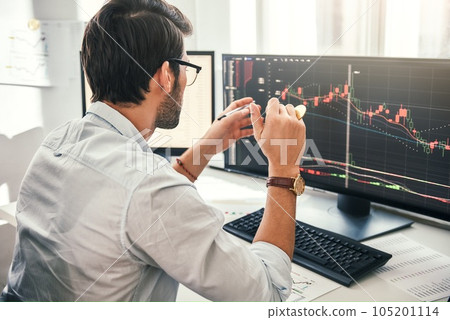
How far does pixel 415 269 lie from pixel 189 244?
24.1 inches

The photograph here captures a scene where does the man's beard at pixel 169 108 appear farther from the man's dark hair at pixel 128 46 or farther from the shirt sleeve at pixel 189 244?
the shirt sleeve at pixel 189 244

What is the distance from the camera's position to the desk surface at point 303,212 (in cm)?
107

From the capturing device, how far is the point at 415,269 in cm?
118

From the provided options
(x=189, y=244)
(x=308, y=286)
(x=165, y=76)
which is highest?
(x=165, y=76)

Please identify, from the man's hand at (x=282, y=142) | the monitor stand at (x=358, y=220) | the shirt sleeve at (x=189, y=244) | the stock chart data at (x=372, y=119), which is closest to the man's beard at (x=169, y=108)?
the man's hand at (x=282, y=142)

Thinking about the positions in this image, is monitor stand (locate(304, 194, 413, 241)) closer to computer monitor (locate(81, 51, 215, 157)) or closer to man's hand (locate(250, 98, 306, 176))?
man's hand (locate(250, 98, 306, 176))

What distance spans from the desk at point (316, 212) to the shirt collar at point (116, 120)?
360 mm

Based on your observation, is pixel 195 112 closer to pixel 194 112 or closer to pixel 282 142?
pixel 194 112

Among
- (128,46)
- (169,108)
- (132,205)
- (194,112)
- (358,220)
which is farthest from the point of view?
(194,112)

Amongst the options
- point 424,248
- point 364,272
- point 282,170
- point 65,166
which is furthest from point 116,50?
point 424,248

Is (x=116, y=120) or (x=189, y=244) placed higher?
(x=116, y=120)

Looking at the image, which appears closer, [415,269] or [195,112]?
[415,269]

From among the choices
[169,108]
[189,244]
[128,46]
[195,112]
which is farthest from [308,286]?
[195,112]

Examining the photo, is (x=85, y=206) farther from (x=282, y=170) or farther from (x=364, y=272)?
(x=364, y=272)
